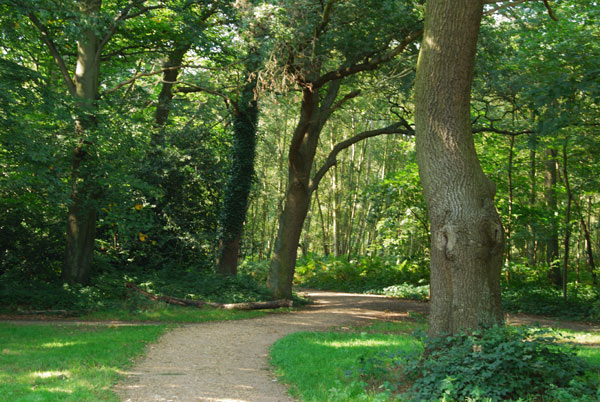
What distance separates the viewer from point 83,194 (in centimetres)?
1402

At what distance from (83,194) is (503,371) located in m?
12.1

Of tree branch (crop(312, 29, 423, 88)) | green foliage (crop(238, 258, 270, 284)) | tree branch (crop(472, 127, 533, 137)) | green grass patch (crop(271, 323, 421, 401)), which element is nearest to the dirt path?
green grass patch (crop(271, 323, 421, 401))

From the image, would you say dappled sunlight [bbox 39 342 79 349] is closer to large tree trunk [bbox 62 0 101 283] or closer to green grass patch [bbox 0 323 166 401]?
green grass patch [bbox 0 323 166 401]

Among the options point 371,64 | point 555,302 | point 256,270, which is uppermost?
point 371,64

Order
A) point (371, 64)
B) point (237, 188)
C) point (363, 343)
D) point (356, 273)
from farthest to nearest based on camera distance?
1. point (356, 273)
2. point (237, 188)
3. point (371, 64)
4. point (363, 343)

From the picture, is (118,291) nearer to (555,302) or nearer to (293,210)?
(293,210)

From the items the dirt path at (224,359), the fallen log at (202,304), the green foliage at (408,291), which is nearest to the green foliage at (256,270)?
the green foliage at (408,291)

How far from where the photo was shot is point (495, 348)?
17.6 ft

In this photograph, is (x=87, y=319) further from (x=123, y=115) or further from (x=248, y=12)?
(x=248, y=12)

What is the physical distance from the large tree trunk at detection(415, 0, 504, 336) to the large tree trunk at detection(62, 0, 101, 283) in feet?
32.4

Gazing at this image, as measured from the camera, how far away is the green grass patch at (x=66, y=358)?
18.9 ft

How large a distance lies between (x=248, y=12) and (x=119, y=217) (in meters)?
6.54

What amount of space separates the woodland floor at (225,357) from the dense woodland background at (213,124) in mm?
2756

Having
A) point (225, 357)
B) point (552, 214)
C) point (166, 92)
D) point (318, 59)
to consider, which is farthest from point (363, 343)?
point (166, 92)
